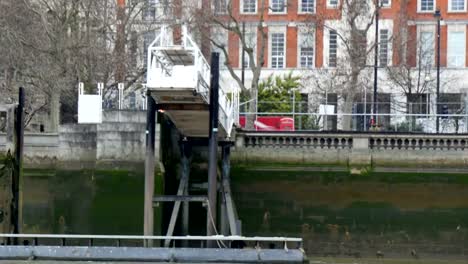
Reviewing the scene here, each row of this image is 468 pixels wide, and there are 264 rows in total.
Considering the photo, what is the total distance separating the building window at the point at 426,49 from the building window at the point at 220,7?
10.8 m

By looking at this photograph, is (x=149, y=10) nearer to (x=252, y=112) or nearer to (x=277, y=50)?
(x=252, y=112)

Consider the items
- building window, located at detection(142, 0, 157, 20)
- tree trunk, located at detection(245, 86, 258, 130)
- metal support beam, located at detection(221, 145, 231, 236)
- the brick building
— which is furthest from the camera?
the brick building

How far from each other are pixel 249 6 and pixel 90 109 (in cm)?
2858

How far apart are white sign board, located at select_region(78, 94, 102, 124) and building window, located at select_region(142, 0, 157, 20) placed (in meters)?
13.7

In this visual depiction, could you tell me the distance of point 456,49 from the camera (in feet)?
193

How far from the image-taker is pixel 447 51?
5875 cm

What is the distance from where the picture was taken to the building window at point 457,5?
5953cm

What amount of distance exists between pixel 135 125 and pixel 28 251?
25.0 feet

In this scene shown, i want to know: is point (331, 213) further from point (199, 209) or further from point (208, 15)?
point (208, 15)

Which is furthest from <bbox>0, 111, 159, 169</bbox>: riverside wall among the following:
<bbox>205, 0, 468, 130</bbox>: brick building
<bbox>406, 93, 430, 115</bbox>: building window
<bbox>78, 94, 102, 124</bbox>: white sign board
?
<bbox>406, 93, 430, 115</bbox>: building window

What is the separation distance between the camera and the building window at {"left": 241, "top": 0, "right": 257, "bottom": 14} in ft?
192

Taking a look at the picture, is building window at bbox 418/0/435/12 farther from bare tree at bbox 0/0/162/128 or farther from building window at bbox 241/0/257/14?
bare tree at bbox 0/0/162/128

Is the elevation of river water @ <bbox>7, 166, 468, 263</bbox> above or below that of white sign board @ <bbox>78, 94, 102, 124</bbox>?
below

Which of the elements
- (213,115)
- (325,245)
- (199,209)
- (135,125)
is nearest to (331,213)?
(325,245)
